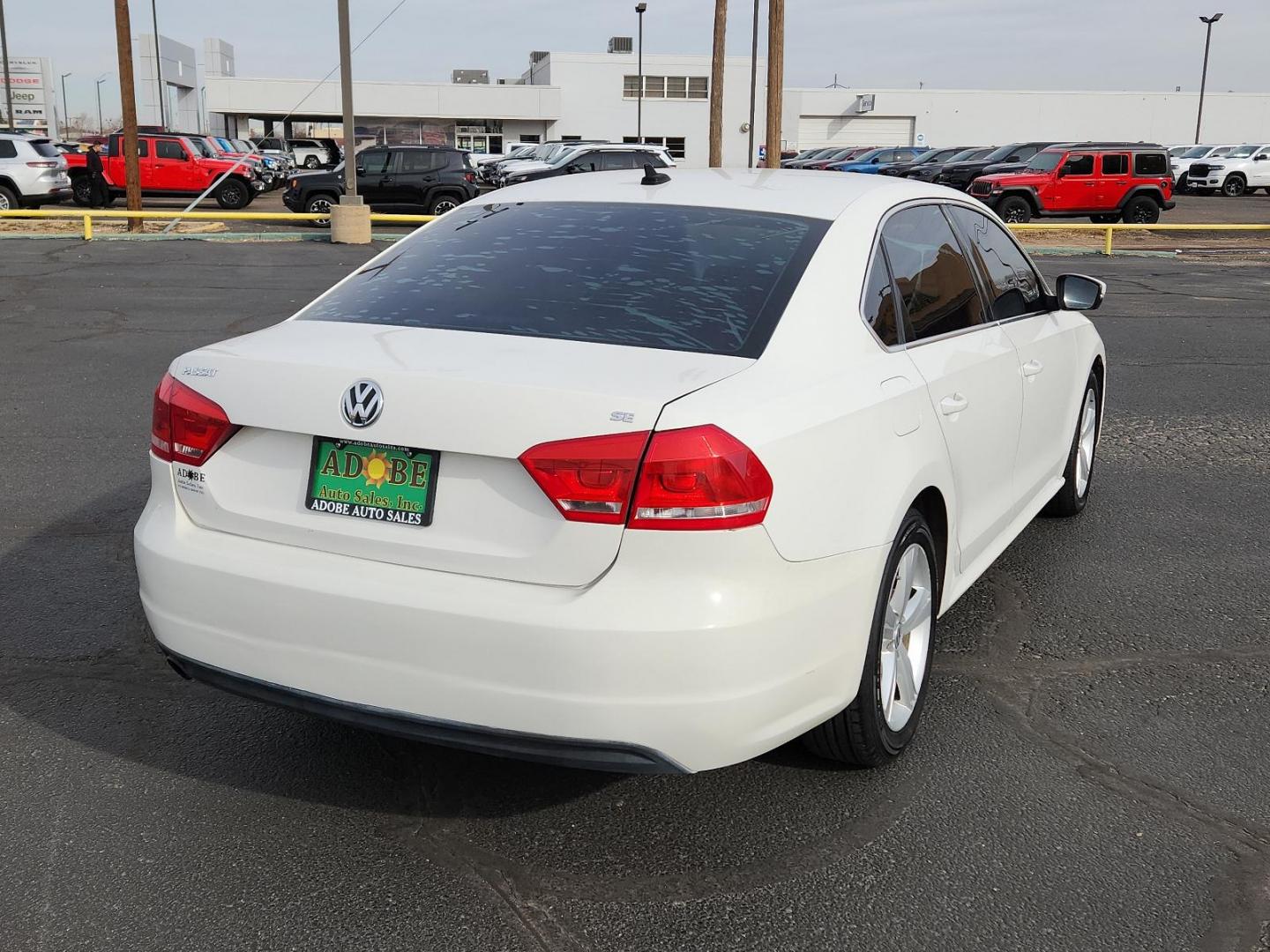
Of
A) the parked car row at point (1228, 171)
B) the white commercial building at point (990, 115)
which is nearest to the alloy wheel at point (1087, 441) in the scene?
the parked car row at point (1228, 171)

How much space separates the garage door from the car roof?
78452mm

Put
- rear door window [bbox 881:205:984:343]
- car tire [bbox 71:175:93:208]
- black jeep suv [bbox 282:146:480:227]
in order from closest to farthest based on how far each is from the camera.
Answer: rear door window [bbox 881:205:984:343]
black jeep suv [bbox 282:146:480:227]
car tire [bbox 71:175:93:208]

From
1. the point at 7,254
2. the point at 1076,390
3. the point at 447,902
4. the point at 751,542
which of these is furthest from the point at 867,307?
the point at 7,254

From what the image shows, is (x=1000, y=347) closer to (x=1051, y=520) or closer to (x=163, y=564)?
(x=1051, y=520)

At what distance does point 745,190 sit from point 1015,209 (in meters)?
26.9

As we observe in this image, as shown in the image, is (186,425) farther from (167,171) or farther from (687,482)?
(167,171)

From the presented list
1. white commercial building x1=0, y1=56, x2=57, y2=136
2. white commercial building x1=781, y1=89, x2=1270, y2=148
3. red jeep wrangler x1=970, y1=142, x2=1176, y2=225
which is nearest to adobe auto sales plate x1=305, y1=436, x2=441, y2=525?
red jeep wrangler x1=970, y1=142, x2=1176, y2=225

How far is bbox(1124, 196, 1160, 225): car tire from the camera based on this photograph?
29953mm

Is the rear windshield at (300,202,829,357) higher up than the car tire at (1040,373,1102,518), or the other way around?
the rear windshield at (300,202,829,357)

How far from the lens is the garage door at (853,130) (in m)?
80.1

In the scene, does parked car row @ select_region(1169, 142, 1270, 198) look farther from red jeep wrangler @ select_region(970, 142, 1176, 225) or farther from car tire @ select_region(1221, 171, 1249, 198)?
red jeep wrangler @ select_region(970, 142, 1176, 225)

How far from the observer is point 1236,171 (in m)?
46.2

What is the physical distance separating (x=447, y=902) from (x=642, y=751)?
1.98ft

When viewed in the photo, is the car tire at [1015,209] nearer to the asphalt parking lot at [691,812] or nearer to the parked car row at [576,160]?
the parked car row at [576,160]
